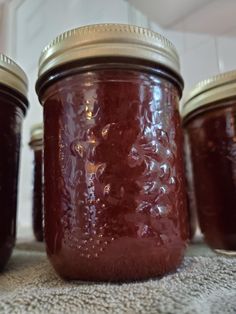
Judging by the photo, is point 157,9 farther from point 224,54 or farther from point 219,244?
point 219,244

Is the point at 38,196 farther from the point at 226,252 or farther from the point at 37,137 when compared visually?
the point at 226,252

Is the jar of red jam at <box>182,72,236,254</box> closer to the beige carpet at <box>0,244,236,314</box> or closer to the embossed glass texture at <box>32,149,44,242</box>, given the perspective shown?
the beige carpet at <box>0,244,236,314</box>

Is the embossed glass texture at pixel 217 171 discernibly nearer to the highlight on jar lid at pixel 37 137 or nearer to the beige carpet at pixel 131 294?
the beige carpet at pixel 131 294

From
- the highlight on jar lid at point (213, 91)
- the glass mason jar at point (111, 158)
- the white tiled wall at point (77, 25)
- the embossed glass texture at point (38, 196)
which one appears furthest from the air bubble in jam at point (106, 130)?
the white tiled wall at point (77, 25)

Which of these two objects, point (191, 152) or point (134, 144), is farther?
point (191, 152)

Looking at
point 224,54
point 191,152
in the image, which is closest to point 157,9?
point 224,54
